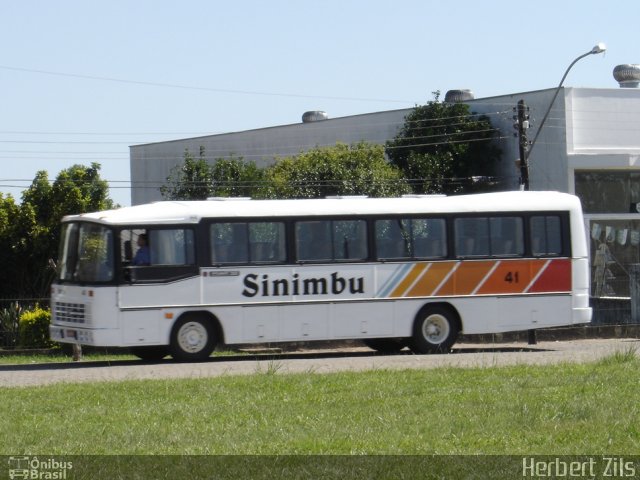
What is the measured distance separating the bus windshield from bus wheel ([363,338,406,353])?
18.7 ft

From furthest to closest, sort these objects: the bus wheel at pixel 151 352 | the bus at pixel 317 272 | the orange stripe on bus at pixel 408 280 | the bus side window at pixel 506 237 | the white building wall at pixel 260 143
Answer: the white building wall at pixel 260 143 → the bus side window at pixel 506 237 → the orange stripe on bus at pixel 408 280 → the bus wheel at pixel 151 352 → the bus at pixel 317 272

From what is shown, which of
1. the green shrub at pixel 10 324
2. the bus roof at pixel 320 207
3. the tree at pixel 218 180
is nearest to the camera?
the bus roof at pixel 320 207

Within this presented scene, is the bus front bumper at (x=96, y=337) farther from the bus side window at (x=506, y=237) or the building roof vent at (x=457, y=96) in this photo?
the building roof vent at (x=457, y=96)

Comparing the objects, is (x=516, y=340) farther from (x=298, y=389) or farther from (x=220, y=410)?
(x=220, y=410)

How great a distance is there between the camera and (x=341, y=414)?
12.0 m

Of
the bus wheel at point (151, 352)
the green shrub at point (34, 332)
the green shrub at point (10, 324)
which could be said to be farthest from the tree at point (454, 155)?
the bus wheel at point (151, 352)

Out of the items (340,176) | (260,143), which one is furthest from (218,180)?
(260,143)

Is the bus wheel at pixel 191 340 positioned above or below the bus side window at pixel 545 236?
below

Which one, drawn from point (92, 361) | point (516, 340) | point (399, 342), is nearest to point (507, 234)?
point (399, 342)

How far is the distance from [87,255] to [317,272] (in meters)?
4.16

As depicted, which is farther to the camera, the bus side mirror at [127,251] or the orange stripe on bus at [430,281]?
the orange stripe on bus at [430,281]

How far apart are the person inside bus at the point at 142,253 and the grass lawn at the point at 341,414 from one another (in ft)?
17.6

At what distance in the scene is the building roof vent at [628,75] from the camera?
55.5m

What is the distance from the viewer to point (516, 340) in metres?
29.0
